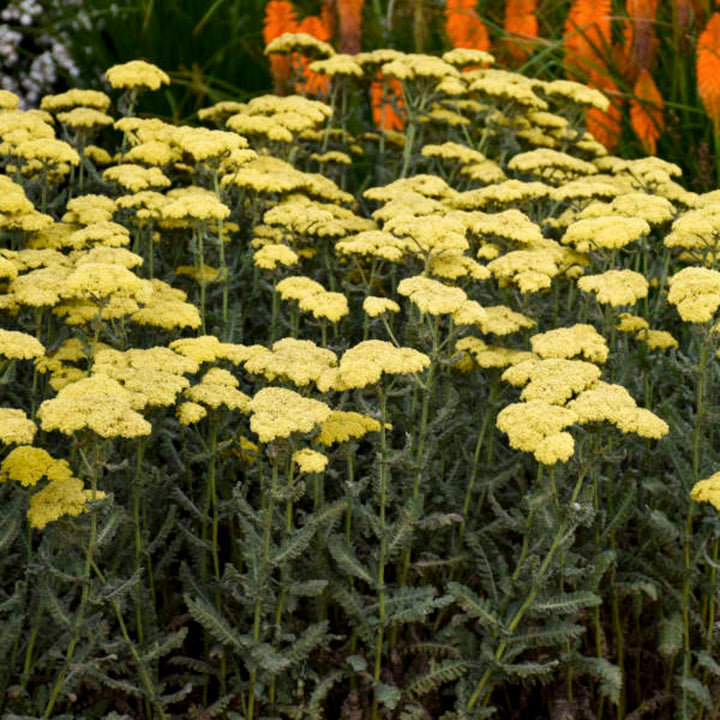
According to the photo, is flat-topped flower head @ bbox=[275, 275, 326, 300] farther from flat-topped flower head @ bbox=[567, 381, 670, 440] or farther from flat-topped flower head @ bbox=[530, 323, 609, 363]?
flat-topped flower head @ bbox=[567, 381, 670, 440]

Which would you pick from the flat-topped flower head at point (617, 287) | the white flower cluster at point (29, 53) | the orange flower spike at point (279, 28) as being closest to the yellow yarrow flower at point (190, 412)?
the flat-topped flower head at point (617, 287)

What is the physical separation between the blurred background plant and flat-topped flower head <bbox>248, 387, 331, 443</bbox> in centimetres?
276

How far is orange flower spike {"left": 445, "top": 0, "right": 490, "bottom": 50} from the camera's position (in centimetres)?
555

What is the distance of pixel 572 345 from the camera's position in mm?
3164

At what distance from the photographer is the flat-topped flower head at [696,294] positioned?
300 centimetres

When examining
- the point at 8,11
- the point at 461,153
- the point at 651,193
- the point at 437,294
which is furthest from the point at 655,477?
the point at 8,11

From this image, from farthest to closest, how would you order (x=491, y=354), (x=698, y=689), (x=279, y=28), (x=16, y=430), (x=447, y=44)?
(x=447, y=44) < (x=279, y=28) < (x=491, y=354) < (x=698, y=689) < (x=16, y=430)

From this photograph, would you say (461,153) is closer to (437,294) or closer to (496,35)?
(437,294)

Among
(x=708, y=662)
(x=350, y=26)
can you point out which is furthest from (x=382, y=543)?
(x=350, y=26)

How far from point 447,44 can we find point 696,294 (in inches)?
139

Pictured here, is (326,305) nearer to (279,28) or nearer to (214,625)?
(214,625)

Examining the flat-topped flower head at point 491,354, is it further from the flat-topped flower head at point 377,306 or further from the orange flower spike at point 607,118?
the orange flower spike at point 607,118

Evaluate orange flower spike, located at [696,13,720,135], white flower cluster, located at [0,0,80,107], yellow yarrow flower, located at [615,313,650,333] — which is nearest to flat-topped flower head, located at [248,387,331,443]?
yellow yarrow flower, located at [615,313,650,333]

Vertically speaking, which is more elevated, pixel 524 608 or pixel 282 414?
pixel 282 414
